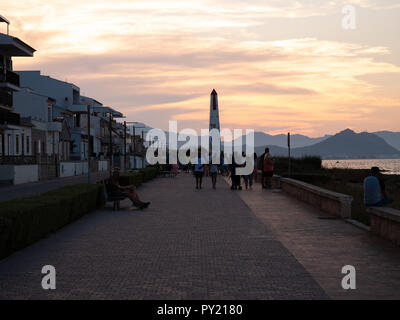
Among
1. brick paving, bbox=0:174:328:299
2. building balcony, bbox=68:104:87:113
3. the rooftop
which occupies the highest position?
the rooftop

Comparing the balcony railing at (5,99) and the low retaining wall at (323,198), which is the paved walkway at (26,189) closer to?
the balcony railing at (5,99)

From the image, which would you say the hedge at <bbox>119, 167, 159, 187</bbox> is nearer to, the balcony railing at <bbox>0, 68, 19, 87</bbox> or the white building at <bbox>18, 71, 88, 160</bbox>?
the balcony railing at <bbox>0, 68, 19, 87</bbox>

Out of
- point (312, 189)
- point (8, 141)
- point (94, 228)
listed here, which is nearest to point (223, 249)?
point (94, 228)

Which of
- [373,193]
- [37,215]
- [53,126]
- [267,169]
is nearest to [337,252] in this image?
[373,193]

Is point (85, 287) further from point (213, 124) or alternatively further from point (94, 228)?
point (213, 124)

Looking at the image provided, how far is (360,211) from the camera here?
17.8 meters

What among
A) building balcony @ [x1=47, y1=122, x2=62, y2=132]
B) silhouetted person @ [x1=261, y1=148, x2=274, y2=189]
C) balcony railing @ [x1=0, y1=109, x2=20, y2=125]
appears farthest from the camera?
building balcony @ [x1=47, y1=122, x2=62, y2=132]

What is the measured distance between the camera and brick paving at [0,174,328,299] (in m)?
8.01

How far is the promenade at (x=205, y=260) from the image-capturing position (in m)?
8.05

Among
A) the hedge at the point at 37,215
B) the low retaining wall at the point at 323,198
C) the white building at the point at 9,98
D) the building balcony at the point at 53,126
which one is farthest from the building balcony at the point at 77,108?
the hedge at the point at 37,215

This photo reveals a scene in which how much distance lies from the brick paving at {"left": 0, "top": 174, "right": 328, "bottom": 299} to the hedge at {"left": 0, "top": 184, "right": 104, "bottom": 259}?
9.0 inches

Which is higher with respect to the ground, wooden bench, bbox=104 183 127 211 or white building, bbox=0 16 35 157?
white building, bbox=0 16 35 157

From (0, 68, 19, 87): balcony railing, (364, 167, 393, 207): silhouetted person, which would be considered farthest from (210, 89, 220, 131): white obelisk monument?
(364, 167, 393, 207): silhouetted person

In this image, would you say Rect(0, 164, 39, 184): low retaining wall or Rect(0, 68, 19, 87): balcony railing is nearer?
Rect(0, 164, 39, 184): low retaining wall
